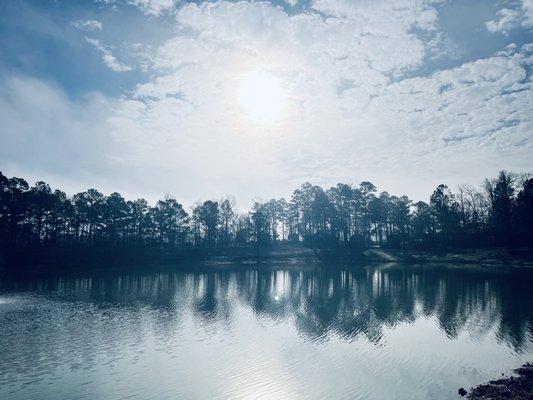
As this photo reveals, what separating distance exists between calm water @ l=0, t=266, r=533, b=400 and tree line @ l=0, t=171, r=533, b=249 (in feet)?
192

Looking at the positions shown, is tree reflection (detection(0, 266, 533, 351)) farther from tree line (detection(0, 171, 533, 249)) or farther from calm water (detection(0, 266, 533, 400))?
tree line (detection(0, 171, 533, 249))

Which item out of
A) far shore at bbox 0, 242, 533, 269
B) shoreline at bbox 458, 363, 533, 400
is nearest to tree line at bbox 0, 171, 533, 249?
far shore at bbox 0, 242, 533, 269

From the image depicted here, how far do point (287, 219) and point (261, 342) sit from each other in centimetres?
11919

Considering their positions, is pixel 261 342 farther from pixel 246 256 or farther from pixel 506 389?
pixel 246 256

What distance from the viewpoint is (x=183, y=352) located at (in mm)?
25297

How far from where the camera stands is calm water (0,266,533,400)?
19.2 m

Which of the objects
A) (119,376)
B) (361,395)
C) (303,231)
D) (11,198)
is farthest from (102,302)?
(303,231)

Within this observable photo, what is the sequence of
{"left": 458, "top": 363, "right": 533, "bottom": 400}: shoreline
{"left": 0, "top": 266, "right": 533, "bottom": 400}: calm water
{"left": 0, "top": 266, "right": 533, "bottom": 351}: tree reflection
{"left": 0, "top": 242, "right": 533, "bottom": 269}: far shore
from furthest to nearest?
{"left": 0, "top": 242, "right": 533, "bottom": 269}: far shore → {"left": 0, "top": 266, "right": 533, "bottom": 351}: tree reflection → {"left": 0, "top": 266, "right": 533, "bottom": 400}: calm water → {"left": 458, "top": 363, "right": 533, "bottom": 400}: shoreline

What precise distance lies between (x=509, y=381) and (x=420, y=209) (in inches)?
4630

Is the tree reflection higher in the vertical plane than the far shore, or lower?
lower

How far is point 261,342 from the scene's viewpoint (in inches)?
1094

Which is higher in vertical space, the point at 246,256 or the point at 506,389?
the point at 246,256

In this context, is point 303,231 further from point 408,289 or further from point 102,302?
point 102,302

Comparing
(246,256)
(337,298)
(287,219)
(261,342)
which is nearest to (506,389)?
(261,342)
